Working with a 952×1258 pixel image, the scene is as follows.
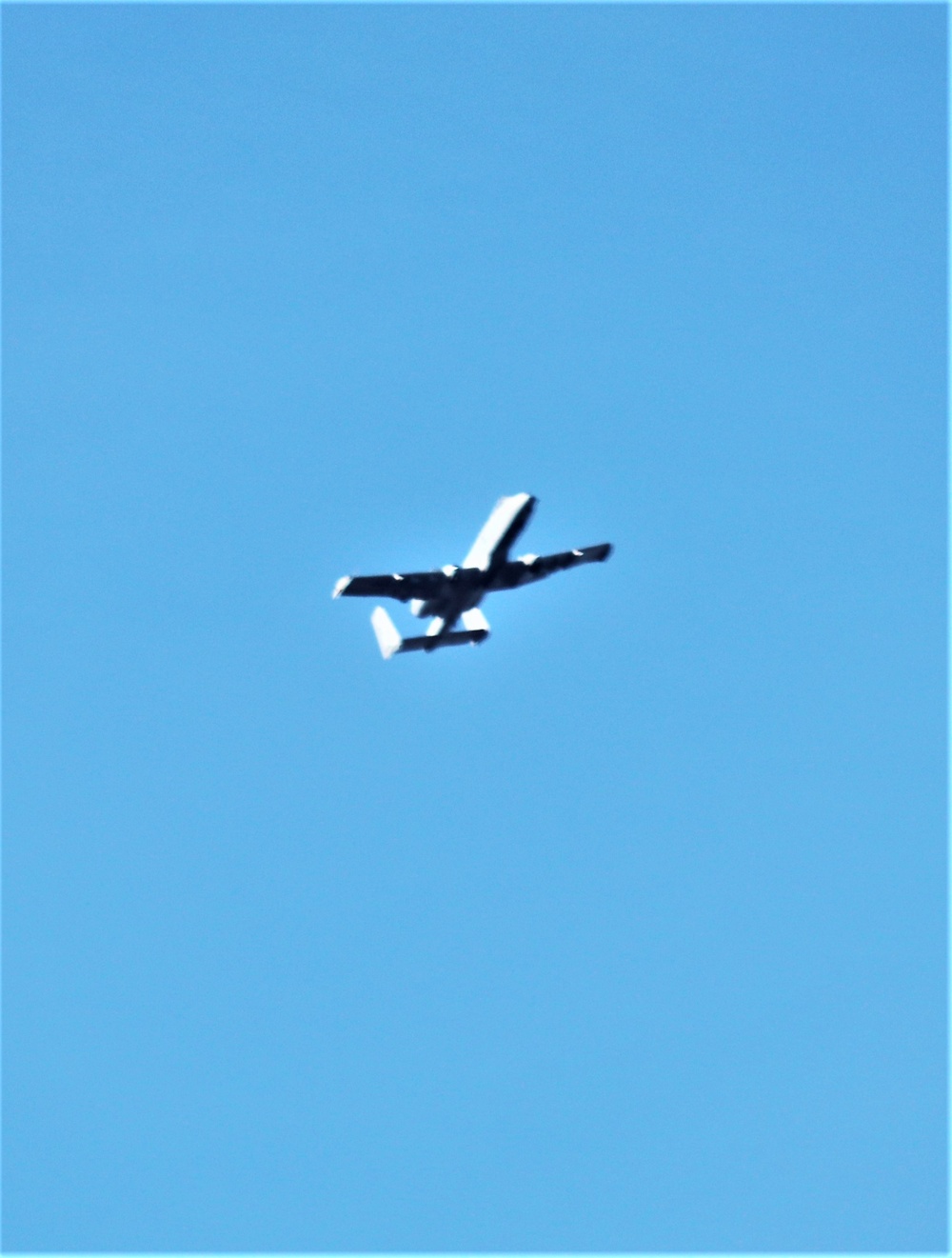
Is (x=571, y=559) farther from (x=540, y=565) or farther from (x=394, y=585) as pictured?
(x=394, y=585)

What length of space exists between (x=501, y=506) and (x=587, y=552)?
7997mm

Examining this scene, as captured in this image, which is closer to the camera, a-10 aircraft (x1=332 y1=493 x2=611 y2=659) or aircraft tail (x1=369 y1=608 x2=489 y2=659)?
a-10 aircraft (x1=332 y1=493 x2=611 y2=659)

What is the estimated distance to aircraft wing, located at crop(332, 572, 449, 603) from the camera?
97625 millimetres

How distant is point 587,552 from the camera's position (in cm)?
10169

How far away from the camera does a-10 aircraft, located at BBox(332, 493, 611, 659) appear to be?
314 ft

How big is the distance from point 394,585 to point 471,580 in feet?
12.4

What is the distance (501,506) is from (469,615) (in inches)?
318

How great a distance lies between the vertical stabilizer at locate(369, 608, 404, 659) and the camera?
341 feet

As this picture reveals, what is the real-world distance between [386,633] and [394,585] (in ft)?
28.5

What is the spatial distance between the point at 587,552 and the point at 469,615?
6.79m

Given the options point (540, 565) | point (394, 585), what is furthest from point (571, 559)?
point (394, 585)

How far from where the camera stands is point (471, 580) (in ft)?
321

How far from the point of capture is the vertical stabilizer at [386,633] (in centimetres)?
10394

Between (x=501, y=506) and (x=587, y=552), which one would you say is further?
(x=587, y=552)
